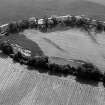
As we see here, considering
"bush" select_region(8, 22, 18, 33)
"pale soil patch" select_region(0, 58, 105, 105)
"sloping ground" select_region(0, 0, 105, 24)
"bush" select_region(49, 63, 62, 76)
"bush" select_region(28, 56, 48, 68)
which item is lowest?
"pale soil patch" select_region(0, 58, 105, 105)

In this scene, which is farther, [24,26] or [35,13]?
[35,13]

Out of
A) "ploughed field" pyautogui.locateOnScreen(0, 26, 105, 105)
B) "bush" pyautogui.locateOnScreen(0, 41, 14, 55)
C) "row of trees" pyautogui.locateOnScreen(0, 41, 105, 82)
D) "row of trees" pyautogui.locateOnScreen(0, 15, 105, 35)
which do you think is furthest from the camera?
"row of trees" pyautogui.locateOnScreen(0, 15, 105, 35)

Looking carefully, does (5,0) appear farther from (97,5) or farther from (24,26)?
(97,5)

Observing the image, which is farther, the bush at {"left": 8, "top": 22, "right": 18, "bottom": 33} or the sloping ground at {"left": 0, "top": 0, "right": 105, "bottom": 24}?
the sloping ground at {"left": 0, "top": 0, "right": 105, "bottom": 24}

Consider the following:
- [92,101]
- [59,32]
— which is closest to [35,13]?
[59,32]

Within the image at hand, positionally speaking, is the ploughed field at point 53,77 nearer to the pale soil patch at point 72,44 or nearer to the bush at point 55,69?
the pale soil patch at point 72,44

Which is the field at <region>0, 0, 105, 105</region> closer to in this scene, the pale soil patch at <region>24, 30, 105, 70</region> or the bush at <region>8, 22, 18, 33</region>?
the pale soil patch at <region>24, 30, 105, 70</region>

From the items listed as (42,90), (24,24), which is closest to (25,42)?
(24,24)

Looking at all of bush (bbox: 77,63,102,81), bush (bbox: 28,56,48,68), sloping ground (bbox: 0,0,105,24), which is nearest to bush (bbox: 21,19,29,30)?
sloping ground (bbox: 0,0,105,24)
